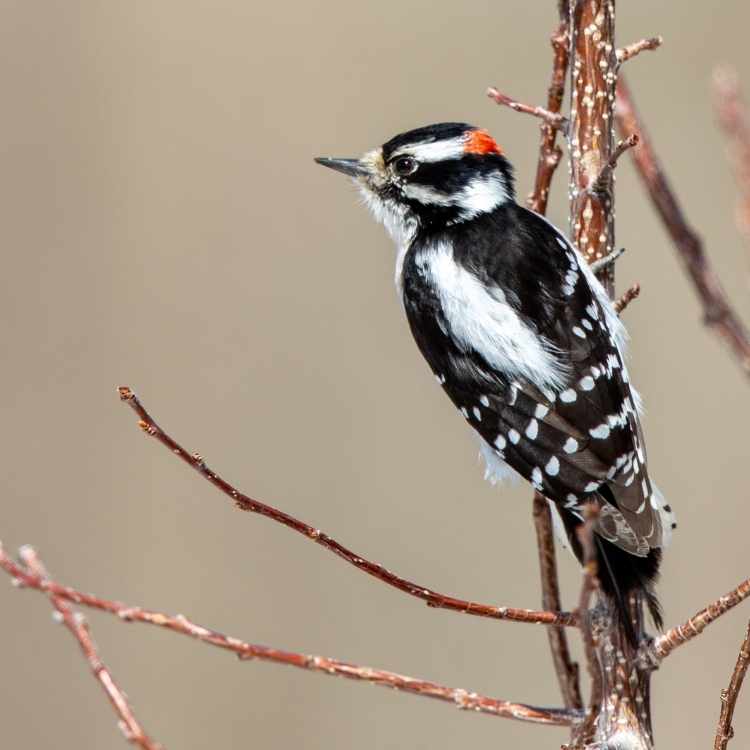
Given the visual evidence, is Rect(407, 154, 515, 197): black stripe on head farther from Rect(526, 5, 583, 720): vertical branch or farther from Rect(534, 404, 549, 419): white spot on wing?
Rect(534, 404, 549, 419): white spot on wing

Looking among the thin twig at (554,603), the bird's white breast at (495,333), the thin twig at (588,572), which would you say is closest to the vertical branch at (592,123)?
the bird's white breast at (495,333)

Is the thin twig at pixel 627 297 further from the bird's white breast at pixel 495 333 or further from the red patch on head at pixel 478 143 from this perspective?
the red patch on head at pixel 478 143

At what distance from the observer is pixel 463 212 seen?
9.70ft

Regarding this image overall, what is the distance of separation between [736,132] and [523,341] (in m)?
1.64

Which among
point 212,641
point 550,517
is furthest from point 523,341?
point 212,641

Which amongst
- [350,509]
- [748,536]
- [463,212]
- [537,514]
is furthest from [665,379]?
[537,514]

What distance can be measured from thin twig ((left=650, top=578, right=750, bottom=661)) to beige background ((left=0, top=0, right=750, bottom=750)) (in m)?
2.54

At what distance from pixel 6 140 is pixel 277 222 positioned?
1241mm

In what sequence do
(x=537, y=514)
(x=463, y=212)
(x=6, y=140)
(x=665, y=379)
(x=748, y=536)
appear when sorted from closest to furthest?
1. (x=537, y=514)
2. (x=463, y=212)
3. (x=748, y=536)
4. (x=665, y=379)
5. (x=6, y=140)

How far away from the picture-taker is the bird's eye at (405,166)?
2979 mm

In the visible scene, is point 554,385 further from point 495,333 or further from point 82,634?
point 82,634

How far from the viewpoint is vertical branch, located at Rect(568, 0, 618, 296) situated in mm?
2570

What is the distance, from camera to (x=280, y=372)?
4949mm

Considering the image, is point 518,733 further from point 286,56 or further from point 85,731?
point 286,56
